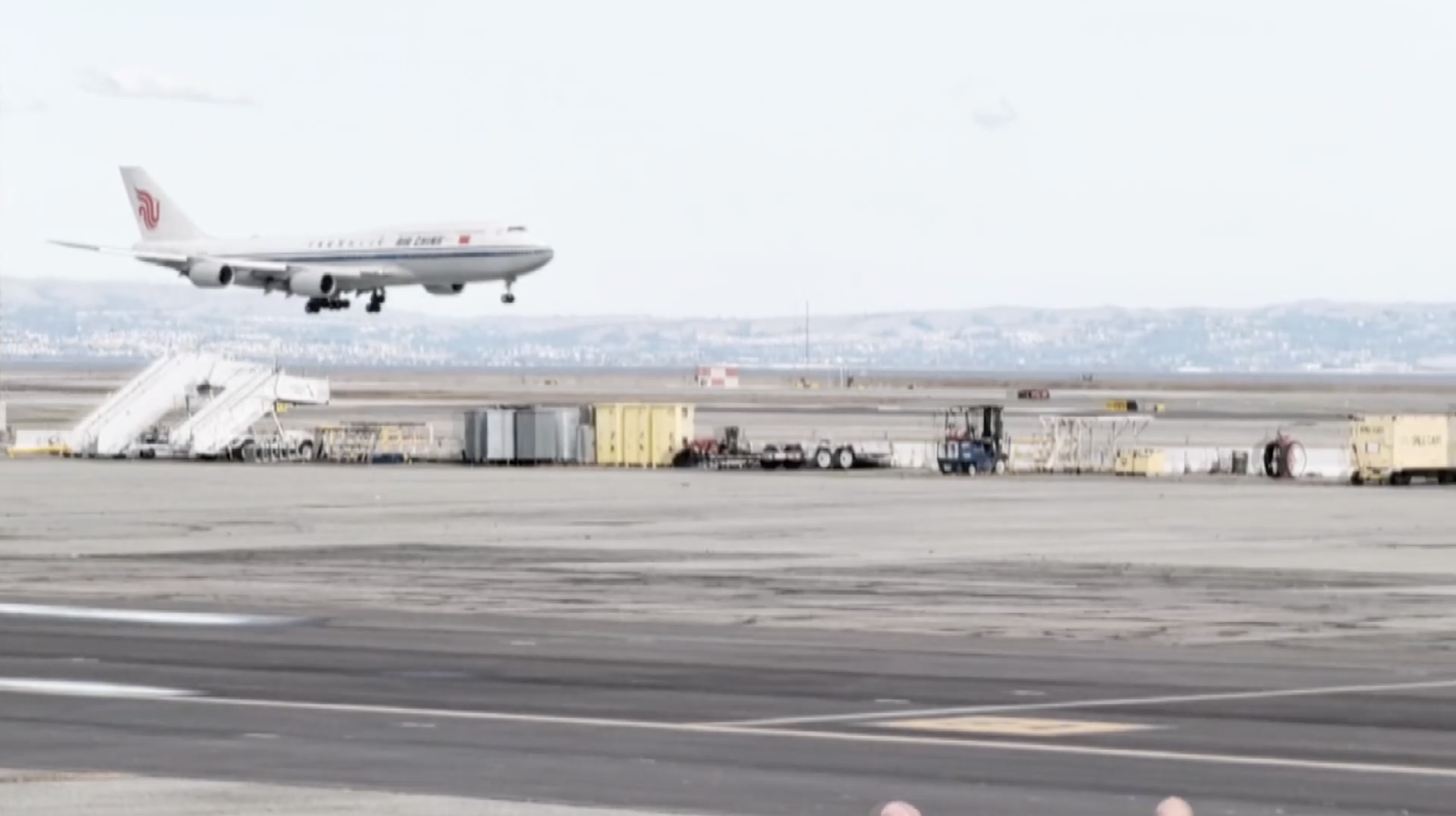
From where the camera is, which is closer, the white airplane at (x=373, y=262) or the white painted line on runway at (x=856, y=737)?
the white painted line on runway at (x=856, y=737)

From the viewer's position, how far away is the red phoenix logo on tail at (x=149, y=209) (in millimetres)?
179375

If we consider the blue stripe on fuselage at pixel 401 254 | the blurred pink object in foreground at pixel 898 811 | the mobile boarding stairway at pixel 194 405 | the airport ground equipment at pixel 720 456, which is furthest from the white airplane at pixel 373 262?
the blurred pink object in foreground at pixel 898 811

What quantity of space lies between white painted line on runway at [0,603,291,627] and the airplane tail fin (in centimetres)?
14844

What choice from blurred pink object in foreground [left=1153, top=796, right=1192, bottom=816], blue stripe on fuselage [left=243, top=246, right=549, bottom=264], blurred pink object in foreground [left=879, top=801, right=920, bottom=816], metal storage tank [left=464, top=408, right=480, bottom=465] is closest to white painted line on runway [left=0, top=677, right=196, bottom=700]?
blurred pink object in foreground [left=879, top=801, right=920, bottom=816]

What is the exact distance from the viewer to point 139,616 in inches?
1296

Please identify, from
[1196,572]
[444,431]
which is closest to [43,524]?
[1196,572]

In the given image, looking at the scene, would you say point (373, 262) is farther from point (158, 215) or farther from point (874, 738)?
point (874, 738)

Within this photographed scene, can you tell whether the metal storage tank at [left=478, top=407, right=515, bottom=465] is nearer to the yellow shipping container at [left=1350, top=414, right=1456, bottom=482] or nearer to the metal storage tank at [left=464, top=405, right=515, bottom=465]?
the metal storage tank at [left=464, top=405, right=515, bottom=465]

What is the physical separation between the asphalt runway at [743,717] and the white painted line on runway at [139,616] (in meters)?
0.56

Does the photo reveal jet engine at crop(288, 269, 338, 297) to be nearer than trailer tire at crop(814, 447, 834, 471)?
No

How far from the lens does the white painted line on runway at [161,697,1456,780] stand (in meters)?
19.6

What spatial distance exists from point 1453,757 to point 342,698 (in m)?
9.60

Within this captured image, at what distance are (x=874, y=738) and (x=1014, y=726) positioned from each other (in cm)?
139

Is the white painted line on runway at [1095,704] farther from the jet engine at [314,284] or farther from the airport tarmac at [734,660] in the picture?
the jet engine at [314,284]
